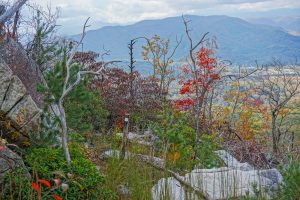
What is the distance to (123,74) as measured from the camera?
1095 cm

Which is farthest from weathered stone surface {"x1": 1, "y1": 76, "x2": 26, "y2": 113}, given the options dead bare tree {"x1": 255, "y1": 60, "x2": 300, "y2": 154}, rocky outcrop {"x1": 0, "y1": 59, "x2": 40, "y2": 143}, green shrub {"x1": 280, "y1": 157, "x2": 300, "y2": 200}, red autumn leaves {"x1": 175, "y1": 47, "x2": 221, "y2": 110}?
red autumn leaves {"x1": 175, "y1": 47, "x2": 221, "y2": 110}

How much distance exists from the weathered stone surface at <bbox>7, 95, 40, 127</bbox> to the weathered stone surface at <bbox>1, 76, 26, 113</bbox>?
0.18 ft

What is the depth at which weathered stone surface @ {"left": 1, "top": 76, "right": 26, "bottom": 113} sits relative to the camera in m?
4.93

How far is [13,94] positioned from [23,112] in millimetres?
249

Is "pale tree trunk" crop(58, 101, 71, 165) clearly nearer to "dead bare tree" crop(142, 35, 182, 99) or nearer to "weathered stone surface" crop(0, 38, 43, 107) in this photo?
"weathered stone surface" crop(0, 38, 43, 107)

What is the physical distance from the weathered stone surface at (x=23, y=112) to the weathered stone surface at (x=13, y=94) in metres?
0.05

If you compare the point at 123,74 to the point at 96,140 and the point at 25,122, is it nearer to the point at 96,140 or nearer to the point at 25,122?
the point at 96,140

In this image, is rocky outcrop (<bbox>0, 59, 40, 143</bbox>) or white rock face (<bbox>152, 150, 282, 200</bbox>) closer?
white rock face (<bbox>152, 150, 282, 200</bbox>)

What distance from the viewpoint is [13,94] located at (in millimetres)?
5023

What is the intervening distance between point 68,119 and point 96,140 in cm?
210

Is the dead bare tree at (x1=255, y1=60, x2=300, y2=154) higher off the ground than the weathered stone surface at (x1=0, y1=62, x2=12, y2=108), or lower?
lower

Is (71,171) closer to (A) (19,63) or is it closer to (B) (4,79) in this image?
(B) (4,79)

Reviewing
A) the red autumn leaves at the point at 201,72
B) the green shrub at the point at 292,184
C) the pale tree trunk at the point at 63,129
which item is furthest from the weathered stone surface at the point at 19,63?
the red autumn leaves at the point at 201,72

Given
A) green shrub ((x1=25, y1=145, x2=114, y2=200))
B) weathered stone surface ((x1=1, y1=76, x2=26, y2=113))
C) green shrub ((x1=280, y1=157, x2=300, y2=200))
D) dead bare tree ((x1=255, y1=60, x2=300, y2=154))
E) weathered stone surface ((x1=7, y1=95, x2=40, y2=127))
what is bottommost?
dead bare tree ((x1=255, y1=60, x2=300, y2=154))
